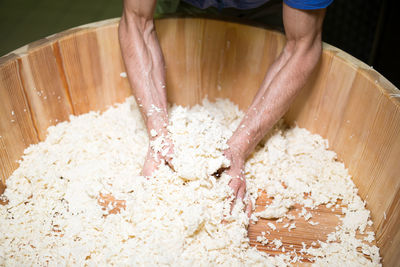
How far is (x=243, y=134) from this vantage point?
117 centimetres

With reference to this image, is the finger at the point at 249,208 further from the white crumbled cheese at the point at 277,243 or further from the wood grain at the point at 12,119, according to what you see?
the wood grain at the point at 12,119

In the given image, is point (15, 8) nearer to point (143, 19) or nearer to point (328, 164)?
point (143, 19)

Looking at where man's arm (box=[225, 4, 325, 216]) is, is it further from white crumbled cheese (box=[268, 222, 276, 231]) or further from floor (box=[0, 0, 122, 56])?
floor (box=[0, 0, 122, 56])

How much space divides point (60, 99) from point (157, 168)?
522 millimetres

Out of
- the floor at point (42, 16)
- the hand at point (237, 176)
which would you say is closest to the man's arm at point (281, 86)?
the hand at point (237, 176)

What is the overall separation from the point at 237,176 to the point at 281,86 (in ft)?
1.14

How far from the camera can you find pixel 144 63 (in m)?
1.24

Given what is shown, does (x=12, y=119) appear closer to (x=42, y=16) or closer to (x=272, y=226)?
(x=272, y=226)

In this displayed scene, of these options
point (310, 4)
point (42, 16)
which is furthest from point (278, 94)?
point (42, 16)

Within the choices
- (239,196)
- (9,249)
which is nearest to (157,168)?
(239,196)

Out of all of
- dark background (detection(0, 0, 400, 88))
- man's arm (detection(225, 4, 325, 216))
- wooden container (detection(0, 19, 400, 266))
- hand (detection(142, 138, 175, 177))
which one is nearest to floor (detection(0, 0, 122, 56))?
dark background (detection(0, 0, 400, 88))

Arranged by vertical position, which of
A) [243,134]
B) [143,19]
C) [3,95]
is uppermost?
[143,19]

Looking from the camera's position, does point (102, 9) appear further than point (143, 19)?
Yes

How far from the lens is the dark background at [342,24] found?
2.05 meters
